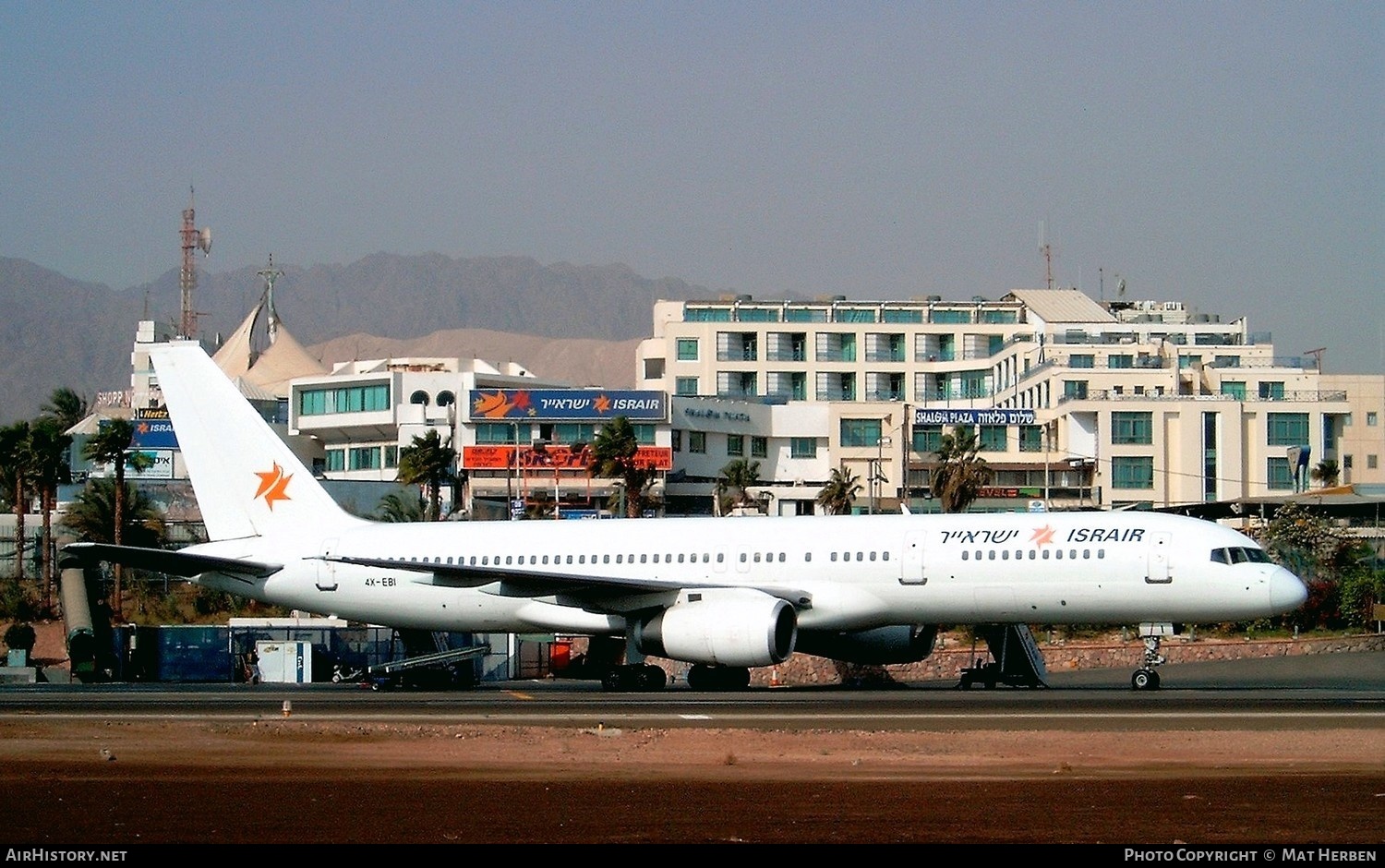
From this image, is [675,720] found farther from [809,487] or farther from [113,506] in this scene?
[809,487]

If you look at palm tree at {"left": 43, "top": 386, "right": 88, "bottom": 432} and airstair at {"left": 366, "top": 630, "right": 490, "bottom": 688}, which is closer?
airstair at {"left": 366, "top": 630, "right": 490, "bottom": 688}

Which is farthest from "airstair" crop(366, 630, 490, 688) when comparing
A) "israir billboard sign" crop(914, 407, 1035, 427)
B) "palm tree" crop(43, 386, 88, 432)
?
"israir billboard sign" crop(914, 407, 1035, 427)

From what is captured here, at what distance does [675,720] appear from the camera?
29.4 metres

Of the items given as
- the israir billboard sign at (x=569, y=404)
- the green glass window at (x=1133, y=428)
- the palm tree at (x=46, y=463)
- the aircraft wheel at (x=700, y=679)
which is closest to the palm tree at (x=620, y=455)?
the israir billboard sign at (x=569, y=404)

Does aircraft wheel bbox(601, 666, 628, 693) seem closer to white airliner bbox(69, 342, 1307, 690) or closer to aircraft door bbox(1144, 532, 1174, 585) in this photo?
white airliner bbox(69, 342, 1307, 690)

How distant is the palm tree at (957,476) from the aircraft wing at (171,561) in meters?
65.5

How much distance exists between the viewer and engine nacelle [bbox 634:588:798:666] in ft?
124

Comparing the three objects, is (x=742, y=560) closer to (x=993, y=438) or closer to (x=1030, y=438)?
(x=1030, y=438)

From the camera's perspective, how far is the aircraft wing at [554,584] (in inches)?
1564

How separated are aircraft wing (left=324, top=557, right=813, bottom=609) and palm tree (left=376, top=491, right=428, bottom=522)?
189 ft

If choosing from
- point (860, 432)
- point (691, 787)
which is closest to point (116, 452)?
point (860, 432)

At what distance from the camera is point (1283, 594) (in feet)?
121

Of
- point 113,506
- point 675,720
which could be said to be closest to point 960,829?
point 675,720

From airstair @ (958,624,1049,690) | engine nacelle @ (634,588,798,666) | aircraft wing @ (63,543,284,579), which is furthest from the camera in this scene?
airstair @ (958,624,1049,690)
